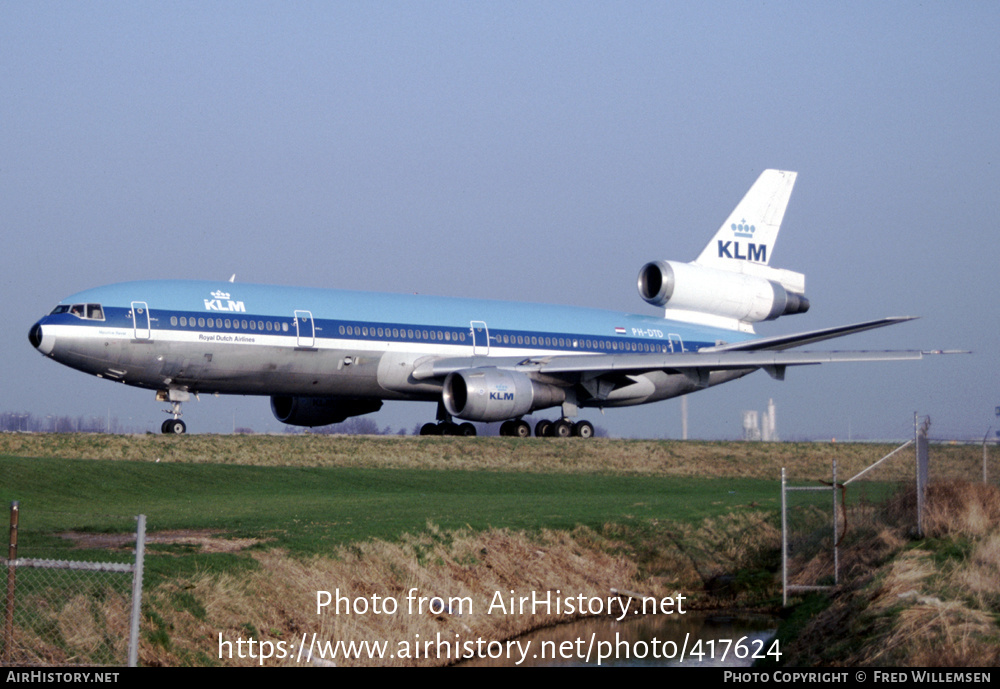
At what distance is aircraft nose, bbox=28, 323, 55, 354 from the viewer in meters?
27.8

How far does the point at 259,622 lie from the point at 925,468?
31.2ft

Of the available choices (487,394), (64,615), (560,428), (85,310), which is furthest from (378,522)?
(560,428)

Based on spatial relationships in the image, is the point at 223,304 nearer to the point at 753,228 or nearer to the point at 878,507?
the point at 878,507

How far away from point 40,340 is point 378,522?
45.9 ft

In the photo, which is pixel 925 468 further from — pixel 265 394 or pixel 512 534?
pixel 265 394

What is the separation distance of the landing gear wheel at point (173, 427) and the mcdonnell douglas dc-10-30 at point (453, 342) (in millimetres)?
31

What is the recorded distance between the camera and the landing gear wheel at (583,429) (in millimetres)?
36844

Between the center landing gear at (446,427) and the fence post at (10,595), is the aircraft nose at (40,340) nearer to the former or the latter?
the center landing gear at (446,427)

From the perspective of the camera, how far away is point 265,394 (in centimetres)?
3209
